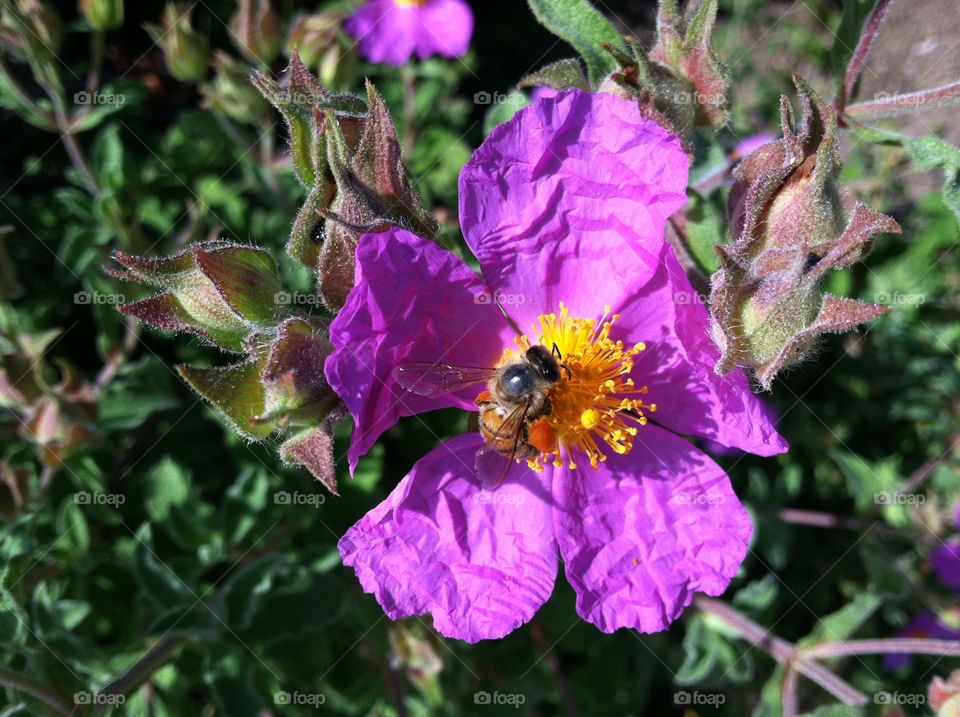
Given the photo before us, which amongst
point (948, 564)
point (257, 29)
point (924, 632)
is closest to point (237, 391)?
point (257, 29)

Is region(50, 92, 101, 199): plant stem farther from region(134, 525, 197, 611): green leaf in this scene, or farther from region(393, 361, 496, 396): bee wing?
region(393, 361, 496, 396): bee wing

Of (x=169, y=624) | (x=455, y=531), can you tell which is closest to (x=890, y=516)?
(x=455, y=531)

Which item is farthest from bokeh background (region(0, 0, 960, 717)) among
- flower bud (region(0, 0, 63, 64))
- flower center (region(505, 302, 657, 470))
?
flower center (region(505, 302, 657, 470))

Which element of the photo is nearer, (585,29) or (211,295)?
(211,295)

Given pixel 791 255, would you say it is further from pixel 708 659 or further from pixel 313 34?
pixel 313 34

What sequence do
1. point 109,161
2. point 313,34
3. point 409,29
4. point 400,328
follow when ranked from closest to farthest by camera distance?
point 400,328
point 313,34
point 109,161
point 409,29

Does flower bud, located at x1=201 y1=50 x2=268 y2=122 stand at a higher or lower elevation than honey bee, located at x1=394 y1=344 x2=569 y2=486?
higher

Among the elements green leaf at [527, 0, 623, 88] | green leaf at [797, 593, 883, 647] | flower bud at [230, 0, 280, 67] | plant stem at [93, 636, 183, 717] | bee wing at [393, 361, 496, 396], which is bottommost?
green leaf at [797, 593, 883, 647]
